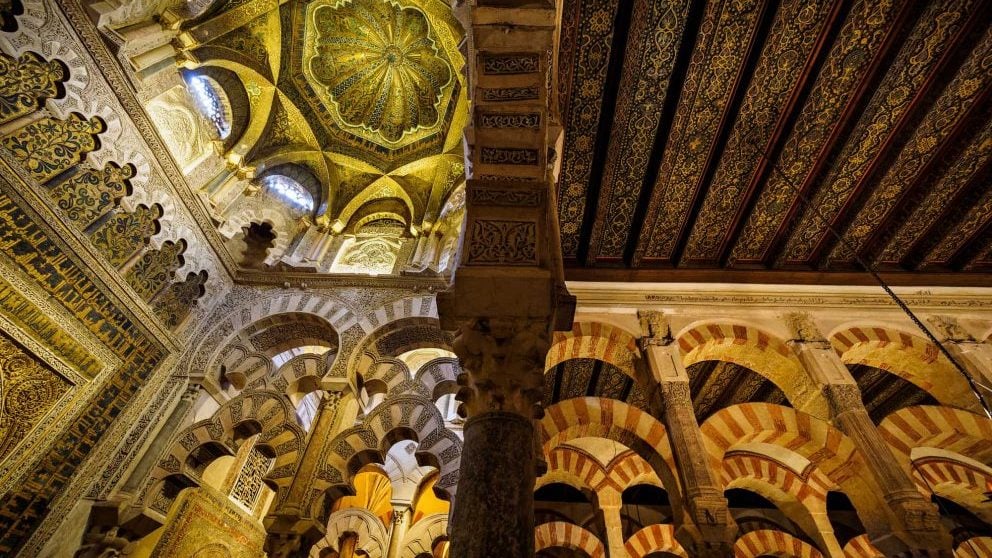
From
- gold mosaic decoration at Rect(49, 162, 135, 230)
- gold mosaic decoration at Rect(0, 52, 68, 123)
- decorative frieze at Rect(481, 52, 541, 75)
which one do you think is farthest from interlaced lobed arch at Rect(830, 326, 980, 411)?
gold mosaic decoration at Rect(0, 52, 68, 123)

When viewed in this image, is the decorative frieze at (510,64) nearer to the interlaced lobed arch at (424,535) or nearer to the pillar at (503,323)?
the pillar at (503,323)

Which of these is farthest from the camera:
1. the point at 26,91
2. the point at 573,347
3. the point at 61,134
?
the point at 573,347

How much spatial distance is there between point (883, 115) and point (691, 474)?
3.50 metres

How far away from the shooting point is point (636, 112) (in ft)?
13.3

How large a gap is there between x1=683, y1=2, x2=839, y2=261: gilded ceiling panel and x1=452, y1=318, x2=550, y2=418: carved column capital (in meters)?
3.11

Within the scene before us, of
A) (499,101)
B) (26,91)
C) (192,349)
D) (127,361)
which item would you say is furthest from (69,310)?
(499,101)

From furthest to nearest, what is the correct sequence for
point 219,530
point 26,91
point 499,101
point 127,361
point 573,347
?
point 219,530 < point 127,361 < point 573,347 < point 26,91 < point 499,101

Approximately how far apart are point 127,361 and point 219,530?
9.48 feet

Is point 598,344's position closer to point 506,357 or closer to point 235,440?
point 506,357

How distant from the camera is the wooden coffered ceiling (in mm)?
3480

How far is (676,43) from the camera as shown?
142 inches

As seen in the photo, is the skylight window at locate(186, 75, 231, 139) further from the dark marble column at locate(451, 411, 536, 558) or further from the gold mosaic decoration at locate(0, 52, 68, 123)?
the dark marble column at locate(451, 411, 536, 558)

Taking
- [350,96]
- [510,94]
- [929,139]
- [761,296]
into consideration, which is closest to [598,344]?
[761,296]

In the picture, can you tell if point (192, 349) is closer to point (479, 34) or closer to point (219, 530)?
point (219, 530)
